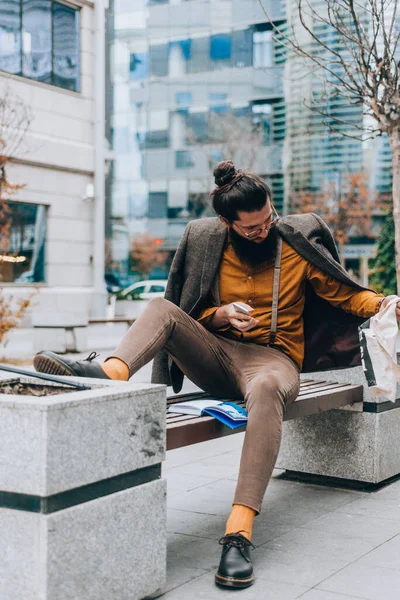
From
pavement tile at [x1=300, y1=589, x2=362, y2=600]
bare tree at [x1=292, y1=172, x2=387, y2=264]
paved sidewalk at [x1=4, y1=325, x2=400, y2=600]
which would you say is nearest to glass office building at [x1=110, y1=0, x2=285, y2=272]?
bare tree at [x1=292, y1=172, x2=387, y2=264]

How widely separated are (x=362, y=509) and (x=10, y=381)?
2.21 metres

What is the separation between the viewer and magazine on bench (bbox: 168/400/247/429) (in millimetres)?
3652

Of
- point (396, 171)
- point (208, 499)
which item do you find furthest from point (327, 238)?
point (396, 171)

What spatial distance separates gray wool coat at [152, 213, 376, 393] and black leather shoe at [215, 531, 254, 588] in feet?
3.78

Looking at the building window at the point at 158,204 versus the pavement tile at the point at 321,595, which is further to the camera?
the building window at the point at 158,204

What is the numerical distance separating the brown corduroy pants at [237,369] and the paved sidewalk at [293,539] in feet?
1.19

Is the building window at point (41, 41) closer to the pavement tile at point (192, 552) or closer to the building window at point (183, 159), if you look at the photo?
the pavement tile at point (192, 552)

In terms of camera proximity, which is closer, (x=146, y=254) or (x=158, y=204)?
(x=158, y=204)

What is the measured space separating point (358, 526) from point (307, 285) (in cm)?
127

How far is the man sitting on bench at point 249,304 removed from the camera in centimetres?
396

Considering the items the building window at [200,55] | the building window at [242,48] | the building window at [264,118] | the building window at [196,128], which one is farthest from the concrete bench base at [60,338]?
the building window at [200,55]

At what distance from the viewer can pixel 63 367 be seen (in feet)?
11.2

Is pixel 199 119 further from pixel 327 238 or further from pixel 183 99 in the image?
pixel 327 238

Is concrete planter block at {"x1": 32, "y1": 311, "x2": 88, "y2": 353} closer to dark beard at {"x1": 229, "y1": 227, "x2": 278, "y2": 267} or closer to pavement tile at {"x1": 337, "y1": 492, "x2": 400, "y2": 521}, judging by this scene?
pavement tile at {"x1": 337, "y1": 492, "x2": 400, "y2": 521}
